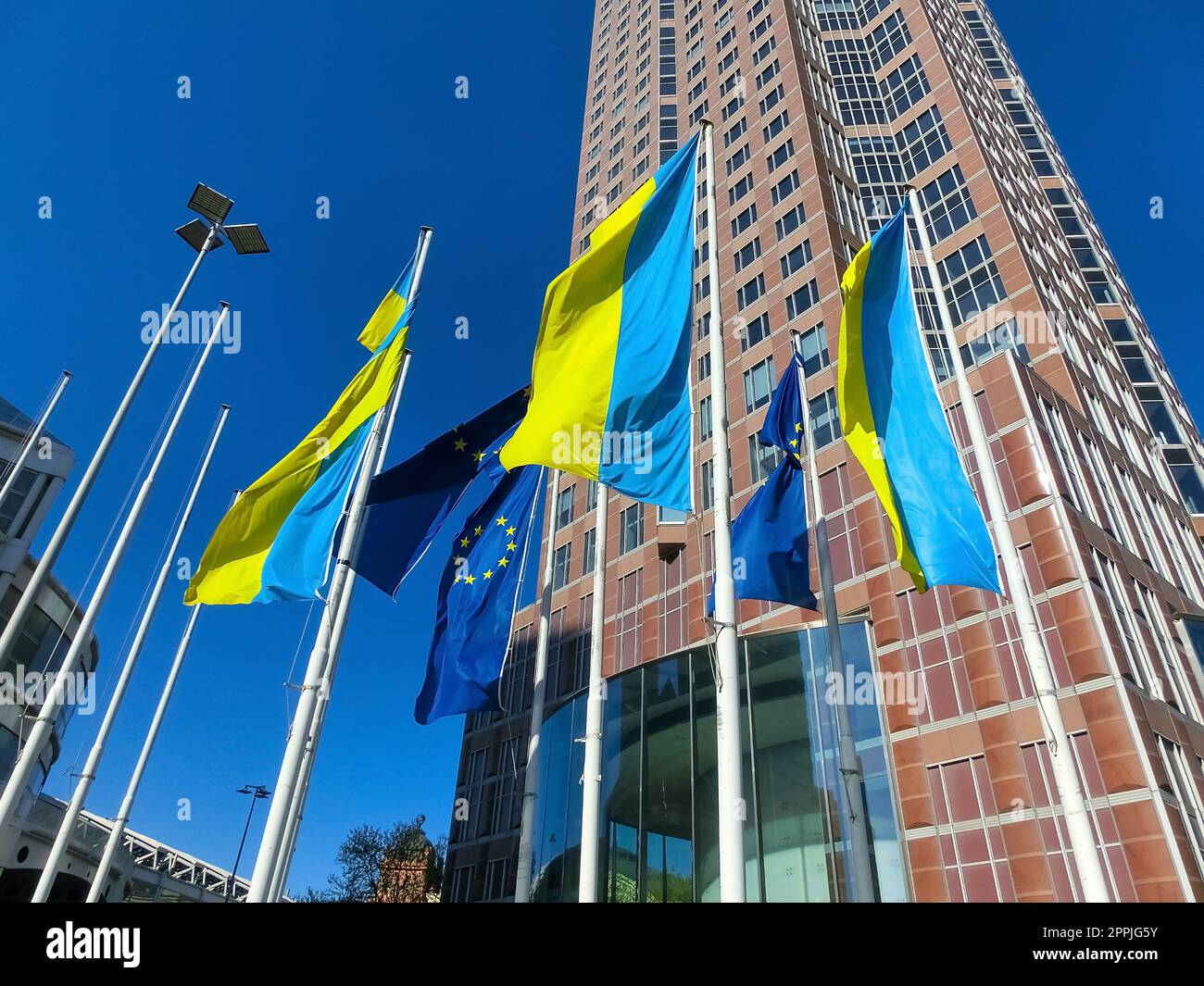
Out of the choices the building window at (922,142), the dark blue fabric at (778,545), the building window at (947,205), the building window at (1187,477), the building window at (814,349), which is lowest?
the dark blue fabric at (778,545)

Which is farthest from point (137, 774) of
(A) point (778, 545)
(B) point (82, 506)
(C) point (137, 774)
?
(A) point (778, 545)

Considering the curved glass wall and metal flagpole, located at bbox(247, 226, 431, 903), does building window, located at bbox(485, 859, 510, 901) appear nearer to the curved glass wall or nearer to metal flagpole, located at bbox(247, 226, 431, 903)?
the curved glass wall

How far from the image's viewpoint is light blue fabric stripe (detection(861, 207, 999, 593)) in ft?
42.0

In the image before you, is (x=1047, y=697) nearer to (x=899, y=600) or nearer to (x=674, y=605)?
(x=899, y=600)

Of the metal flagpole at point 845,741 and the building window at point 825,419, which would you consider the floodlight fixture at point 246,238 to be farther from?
the building window at point 825,419

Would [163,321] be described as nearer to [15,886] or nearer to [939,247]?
[15,886]

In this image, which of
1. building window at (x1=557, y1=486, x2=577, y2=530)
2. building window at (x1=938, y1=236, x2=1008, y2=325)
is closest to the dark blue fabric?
building window at (x1=938, y1=236, x2=1008, y2=325)

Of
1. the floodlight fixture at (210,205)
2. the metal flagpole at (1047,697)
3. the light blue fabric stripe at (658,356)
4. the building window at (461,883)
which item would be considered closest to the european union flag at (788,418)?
the metal flagpole at (1047,697)

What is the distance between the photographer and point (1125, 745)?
23297mm

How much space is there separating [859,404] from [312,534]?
10.8m

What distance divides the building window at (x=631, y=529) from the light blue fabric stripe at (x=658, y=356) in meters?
31.4

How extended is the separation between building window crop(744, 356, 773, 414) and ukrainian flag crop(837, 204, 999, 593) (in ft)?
88.1

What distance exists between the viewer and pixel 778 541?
645 inches

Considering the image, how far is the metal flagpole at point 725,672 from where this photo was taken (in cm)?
955
